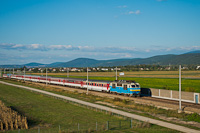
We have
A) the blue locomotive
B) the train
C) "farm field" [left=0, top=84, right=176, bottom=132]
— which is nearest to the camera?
"farm field" [left=0, top=84, right=176, bottom=132]

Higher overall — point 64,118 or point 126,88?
point 126,88

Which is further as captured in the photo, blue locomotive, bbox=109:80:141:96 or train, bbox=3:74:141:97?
train, bbox=3:74:141:97

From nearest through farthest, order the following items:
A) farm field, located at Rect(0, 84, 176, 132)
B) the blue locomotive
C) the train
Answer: farm field, located at Rect(0, 84, 176, 132), the blue locomotive, the train

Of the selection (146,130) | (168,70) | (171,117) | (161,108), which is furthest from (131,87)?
(168,70)

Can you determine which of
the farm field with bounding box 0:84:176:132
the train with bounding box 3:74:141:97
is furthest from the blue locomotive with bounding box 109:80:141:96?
the farm field with bounding box 0:84:176:132

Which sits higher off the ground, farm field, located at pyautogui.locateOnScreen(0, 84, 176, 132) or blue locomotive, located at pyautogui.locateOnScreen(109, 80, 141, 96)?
blue locomotive, located at pyautogui.locateOnScreen(109, 80, 141, 96)

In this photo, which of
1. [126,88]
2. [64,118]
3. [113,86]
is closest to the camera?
[64,118]

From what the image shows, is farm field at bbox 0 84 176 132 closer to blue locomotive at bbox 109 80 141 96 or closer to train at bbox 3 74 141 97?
blue locomotive at bbox 109 80 141 96

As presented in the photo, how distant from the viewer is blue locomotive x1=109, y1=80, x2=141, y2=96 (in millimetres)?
44188

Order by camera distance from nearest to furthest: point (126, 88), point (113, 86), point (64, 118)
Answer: point (64, 118)
point (126, 88)
point (113, 86)

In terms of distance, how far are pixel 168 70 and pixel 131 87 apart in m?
102

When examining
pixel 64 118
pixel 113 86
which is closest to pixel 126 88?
pixel 113 86

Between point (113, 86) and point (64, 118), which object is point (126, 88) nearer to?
point (113, 86)

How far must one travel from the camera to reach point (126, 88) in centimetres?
4534
